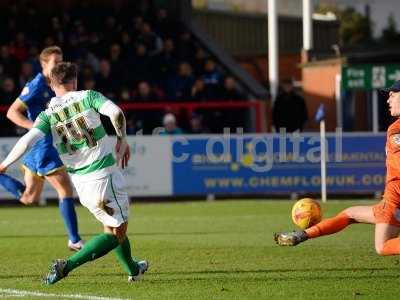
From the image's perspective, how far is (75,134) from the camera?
10258 millimetres

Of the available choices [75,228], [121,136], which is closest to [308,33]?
[75,228]

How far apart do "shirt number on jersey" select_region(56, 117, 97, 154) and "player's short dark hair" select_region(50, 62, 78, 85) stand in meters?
0.42

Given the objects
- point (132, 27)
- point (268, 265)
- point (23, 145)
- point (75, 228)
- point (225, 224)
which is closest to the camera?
point (23, 145)

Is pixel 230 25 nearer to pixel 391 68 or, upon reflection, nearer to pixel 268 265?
pixel 391 68

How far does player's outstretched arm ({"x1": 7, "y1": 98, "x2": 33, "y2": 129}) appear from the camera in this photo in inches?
516

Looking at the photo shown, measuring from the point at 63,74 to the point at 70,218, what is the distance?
10.2 feet

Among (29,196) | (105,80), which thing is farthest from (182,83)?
(29,196)

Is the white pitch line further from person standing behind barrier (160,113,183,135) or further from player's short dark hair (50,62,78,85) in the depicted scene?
person standing behind barrier (160,113,183,135)

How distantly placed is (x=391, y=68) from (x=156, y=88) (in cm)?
540

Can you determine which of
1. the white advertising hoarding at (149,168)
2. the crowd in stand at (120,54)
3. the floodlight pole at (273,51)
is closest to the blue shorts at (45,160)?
the white advertising hoarding at (149,168)

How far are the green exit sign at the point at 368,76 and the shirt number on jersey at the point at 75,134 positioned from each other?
17006 millimetres

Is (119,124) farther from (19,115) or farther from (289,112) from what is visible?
(289,112)

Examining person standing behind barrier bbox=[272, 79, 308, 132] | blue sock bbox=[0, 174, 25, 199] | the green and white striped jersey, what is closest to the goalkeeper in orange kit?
the green and white striped jersey

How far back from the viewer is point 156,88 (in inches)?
1026
